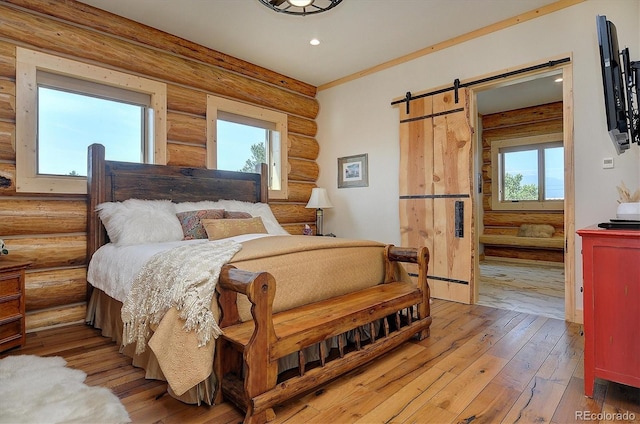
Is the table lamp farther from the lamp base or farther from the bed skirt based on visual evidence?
the bed skirt

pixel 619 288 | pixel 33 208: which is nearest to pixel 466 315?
pixel 619 288

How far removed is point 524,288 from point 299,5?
13.5 ft

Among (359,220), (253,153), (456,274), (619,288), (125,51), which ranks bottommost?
(456,274)

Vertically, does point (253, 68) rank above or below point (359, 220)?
above

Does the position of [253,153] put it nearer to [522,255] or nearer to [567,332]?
[567,332]

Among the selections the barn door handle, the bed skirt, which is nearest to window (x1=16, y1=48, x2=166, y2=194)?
the bed skirt

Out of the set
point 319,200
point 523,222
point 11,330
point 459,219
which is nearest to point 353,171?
point 319,200

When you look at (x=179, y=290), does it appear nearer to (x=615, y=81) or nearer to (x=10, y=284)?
(x=10, y=284)

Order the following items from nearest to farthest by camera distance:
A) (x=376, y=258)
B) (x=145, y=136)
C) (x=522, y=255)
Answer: (x=376, y=258) < (x=145, y=136) < (x=522, y=255)

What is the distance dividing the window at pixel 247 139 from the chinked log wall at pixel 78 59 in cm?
14

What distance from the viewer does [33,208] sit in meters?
2.83

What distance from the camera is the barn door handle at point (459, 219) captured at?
3623mm

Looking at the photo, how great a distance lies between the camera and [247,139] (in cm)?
448

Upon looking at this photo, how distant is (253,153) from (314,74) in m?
1.39
